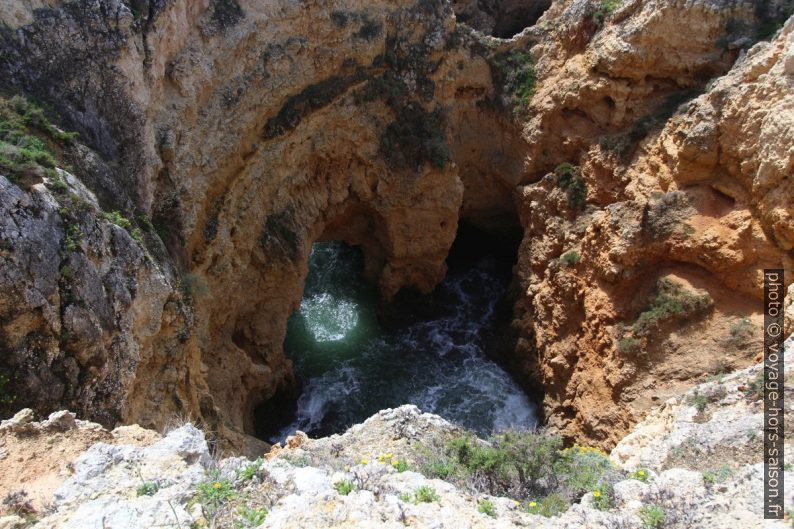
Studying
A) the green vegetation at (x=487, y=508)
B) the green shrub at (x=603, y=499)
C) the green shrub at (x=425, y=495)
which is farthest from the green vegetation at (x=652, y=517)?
the green shrub at (x=425, y=495)

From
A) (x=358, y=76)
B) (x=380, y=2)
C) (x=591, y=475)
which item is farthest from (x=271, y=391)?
(x=380, y=2)

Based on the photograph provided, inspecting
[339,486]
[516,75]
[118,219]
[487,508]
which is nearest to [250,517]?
[339,486]

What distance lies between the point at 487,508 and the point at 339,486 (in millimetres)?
1768

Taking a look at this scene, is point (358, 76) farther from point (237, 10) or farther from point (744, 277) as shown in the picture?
point (744, 277)

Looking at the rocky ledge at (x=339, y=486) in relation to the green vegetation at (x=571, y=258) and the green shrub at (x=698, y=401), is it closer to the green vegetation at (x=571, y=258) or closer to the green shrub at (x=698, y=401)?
the green shrub at (x=698, y=401)

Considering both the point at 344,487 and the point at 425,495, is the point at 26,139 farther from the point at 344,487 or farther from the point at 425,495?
the point at 425,495

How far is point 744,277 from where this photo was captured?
560 inches

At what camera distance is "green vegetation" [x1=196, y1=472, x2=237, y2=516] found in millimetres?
5762

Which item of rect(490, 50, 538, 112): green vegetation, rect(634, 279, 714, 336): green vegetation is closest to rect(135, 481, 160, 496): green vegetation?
rect(634, 279, 714, 336): green vegetation

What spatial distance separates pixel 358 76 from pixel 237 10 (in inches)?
193

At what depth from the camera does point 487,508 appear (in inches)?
237

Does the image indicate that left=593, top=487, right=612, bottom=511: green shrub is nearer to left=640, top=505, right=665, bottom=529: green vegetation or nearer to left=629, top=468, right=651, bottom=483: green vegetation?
left=640, top=505, right=665, bottom=529: green vegetation

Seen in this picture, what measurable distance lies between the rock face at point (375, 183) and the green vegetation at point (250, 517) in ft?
13.3

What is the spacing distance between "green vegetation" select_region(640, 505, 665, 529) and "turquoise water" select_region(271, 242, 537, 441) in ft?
39.7
